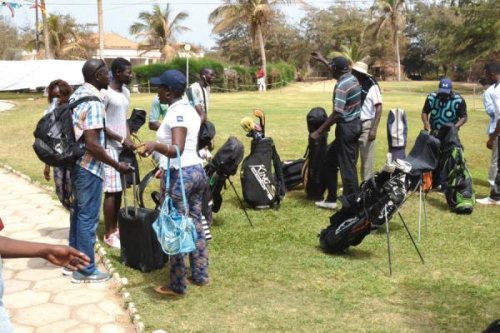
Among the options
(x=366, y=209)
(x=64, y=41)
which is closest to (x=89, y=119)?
(x=366, y=209)

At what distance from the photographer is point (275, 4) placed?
46.6 meters

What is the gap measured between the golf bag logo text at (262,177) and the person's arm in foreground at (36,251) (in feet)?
15.8

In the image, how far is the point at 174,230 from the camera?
4.36 meters

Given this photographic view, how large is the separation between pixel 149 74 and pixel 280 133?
27.3 meters

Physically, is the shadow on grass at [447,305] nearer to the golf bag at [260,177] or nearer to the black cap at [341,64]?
the golf bag at [260,177]

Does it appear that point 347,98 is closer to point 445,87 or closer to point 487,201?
point 445,87

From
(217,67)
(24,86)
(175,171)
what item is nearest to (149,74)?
(217,67)

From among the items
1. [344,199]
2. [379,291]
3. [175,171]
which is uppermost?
[175,171]

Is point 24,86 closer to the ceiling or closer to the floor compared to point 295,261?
closer to the ceiling

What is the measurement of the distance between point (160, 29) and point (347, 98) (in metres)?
47.5

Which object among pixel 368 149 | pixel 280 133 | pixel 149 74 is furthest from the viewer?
pixel 149 74

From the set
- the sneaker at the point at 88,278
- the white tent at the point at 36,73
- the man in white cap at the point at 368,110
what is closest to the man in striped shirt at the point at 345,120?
the man in white cap at the point at 368,110

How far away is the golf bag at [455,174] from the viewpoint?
739cm

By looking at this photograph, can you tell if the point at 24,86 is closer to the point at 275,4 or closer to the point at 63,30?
the point at 63,30
